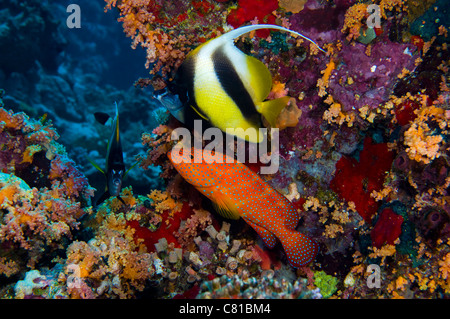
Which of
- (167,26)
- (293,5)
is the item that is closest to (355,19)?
(293,5)

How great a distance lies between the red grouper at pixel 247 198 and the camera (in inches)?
108

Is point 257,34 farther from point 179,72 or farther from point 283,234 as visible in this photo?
point 283,234

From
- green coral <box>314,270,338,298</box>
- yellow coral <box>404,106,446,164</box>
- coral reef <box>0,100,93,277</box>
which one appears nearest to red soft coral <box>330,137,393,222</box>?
yellow coral <box>404,106,446,164</box>

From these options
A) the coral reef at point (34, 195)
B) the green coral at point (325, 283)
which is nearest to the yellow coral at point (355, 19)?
the green coral at point (325, 283)

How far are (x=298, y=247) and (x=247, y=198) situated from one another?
856 mm

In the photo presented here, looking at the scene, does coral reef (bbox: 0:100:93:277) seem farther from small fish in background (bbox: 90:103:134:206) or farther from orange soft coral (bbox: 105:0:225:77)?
orange soft coral (bbox: 105:0:225:77)

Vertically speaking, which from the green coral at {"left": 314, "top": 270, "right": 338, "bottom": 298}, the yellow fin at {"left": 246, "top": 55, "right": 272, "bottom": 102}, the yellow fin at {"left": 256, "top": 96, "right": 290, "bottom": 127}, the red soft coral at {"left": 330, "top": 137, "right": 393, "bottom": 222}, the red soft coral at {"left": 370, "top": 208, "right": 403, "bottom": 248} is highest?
the yellow fin at {"left": 246, "top": 55, "right": 272, "bottom": 102}

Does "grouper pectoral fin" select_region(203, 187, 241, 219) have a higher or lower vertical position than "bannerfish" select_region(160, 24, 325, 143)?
lower

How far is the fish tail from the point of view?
9.77ft

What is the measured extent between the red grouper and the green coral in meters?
0.51

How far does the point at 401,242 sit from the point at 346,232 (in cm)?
64
